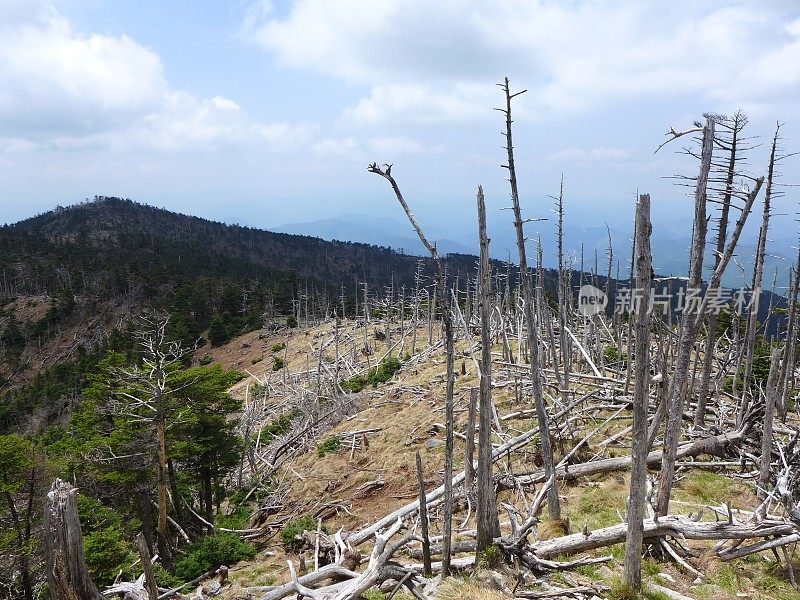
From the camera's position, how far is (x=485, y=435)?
6.48 meters

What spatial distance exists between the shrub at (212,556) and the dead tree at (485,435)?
760 centimetres

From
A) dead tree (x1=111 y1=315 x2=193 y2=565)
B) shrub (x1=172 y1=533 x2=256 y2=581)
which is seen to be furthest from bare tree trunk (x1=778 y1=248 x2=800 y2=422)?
dead tree (x1=111 y1=315 x2=193 y2=565)

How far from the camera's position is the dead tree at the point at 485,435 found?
6.45 meters

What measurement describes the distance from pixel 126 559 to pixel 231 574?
139 inches

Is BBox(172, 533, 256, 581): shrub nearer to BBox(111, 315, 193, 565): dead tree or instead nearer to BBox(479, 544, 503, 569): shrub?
BBox(111, 315, 193, 565): dead tree

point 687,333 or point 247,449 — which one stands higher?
point 687,333

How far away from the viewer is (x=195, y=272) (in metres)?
83.2

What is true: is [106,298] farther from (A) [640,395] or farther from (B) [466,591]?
(A) [640,395]

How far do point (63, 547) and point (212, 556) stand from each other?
7.86m

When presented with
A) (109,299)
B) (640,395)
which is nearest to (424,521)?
(640,395)

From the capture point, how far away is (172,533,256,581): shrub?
37.7 feet

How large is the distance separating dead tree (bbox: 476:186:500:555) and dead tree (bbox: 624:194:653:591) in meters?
1.75

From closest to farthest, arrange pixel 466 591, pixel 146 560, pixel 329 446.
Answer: pixel 146 560, pixel 466 591, pixel 329 446

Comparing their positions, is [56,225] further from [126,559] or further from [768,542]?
[768,542]
